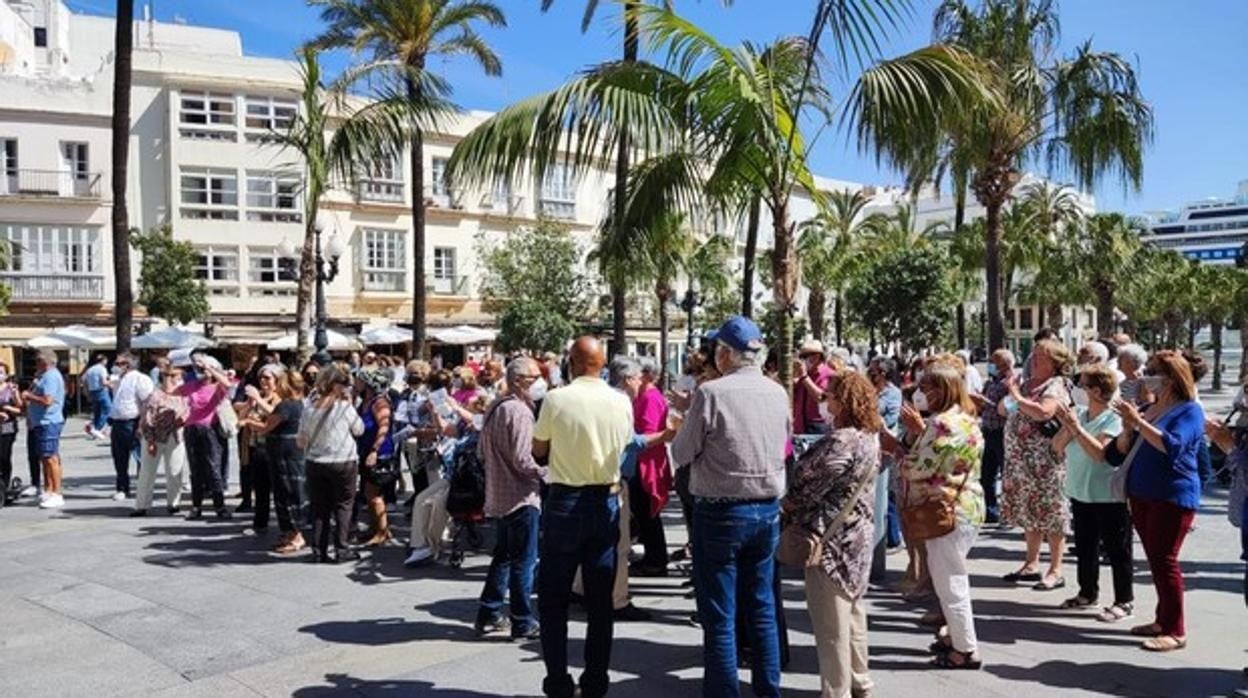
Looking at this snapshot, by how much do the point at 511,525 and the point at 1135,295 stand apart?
4514 centimetres

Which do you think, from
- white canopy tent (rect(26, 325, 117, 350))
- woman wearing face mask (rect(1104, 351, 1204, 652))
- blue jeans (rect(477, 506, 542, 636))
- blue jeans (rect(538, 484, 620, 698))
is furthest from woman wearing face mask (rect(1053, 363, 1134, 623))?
white canopy tent (rect(26, 325, 117, 350))

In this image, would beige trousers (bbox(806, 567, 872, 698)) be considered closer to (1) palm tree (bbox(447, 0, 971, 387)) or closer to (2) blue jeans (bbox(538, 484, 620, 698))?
(2) blue jeans (bbox(538, 484, 620, 698))

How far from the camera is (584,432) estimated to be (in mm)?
4891

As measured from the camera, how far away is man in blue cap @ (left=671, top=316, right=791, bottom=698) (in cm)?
428

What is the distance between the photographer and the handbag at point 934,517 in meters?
4.99

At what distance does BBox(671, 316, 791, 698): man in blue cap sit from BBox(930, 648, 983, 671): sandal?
1258 millimetres

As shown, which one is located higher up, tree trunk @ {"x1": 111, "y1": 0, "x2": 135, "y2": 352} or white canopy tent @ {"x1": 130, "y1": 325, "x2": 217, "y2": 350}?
tree trunk @ {"x1": 111, "y1": 0, "x2": 135, "y2": 352}

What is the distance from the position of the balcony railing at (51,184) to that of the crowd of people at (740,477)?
27.2 metres

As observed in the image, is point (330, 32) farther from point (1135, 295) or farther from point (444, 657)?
point (1135, 295)

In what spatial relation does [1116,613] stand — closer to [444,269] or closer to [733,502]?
[733,502]

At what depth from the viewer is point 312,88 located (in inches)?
492

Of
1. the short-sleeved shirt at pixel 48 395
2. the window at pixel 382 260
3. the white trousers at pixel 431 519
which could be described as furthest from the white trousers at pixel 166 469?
the window at pixel 382 260

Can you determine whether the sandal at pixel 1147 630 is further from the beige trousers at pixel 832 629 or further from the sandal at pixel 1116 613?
the beige trousers at pixel 832 629

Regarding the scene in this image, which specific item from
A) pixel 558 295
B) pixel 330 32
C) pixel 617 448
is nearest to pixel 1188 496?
pixel 617 448
